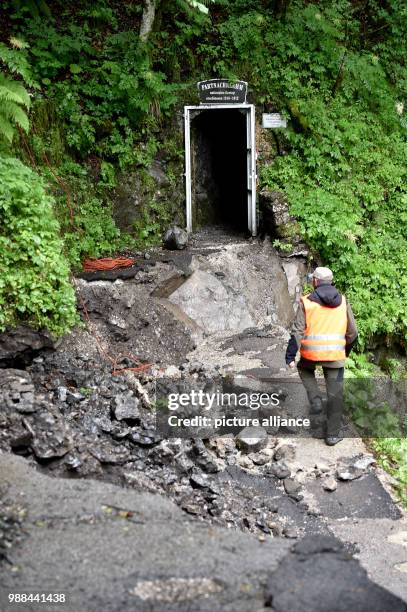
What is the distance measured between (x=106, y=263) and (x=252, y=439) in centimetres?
473

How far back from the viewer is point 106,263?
1036 centimetres

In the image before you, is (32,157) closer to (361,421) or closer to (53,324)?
(53,324)

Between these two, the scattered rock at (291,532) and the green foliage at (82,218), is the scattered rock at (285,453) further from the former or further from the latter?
the green foliage at (82,218)

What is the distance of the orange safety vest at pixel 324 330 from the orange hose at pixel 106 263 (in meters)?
4.49

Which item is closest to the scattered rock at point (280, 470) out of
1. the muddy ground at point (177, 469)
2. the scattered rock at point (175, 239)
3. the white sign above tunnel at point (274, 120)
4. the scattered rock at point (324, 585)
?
Answer: the muddy ground at point (177, 469)

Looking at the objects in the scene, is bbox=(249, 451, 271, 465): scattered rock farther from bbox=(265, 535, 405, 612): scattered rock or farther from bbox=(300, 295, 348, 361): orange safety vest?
bbox=(265, 535, 405, 612): scattered rock

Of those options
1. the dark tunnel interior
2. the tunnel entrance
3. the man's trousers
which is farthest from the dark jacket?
the dark tunnel interior

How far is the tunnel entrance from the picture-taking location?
12.6 meters

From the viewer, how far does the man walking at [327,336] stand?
6.77m

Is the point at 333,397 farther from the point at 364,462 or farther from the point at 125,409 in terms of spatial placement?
the point at 125,409

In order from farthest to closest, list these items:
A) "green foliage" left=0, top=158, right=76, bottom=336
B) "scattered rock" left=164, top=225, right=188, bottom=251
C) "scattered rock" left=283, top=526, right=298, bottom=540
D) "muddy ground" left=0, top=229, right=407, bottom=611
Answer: "scattered rock" left=164, top=225, right=188, bottom=251
"green foliage" left=0, top=158, right=76, bottom=336
"scattered rock" left=283, top=526, right=298, bottom=540
"muddy ground" left=0, top=229, right=407, bottom=611

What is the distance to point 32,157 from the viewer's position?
1024 cm

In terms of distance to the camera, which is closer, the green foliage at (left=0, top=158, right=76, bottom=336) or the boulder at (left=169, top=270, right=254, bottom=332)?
the green foliage at (left=0, top=158, right=76, bottom=336)

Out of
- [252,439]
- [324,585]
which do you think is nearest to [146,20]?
[252,439]
